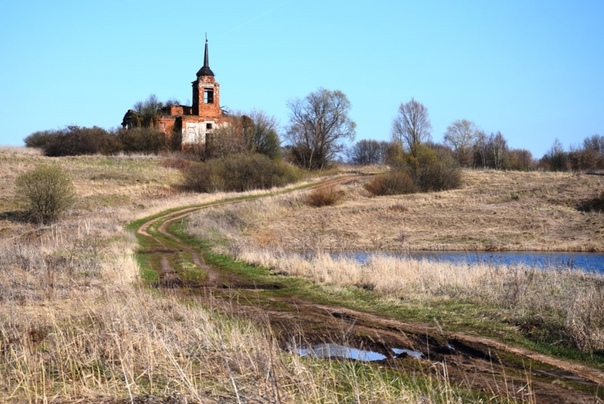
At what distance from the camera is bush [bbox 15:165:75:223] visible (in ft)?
130

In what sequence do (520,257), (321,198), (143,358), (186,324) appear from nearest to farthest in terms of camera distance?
(143,358), (186,324), (520,257), (321,198)

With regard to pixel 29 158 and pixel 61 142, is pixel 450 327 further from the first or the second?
pixel 61 142

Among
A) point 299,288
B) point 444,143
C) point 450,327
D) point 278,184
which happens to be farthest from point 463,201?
point 444,143

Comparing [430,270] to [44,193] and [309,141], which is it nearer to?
[44,193]

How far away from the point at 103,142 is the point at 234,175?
24.7 meters

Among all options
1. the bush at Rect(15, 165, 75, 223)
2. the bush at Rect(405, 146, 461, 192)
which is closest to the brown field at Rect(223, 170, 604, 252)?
the bush at Rect(405, 146, 461, 192)

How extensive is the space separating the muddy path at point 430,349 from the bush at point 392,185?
44219 millimetres

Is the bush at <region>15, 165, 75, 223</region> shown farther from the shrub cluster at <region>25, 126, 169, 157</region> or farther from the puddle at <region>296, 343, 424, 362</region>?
the puddle at <region>296, 343, 424, 362</region>

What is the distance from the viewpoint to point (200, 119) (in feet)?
234

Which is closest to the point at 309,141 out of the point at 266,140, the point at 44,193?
the point at 266,140

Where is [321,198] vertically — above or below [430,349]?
above

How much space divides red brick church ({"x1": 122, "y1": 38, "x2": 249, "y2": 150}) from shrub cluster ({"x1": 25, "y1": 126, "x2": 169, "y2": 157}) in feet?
5.28

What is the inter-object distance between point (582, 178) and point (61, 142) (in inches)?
2312

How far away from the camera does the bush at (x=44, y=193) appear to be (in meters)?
39.5
